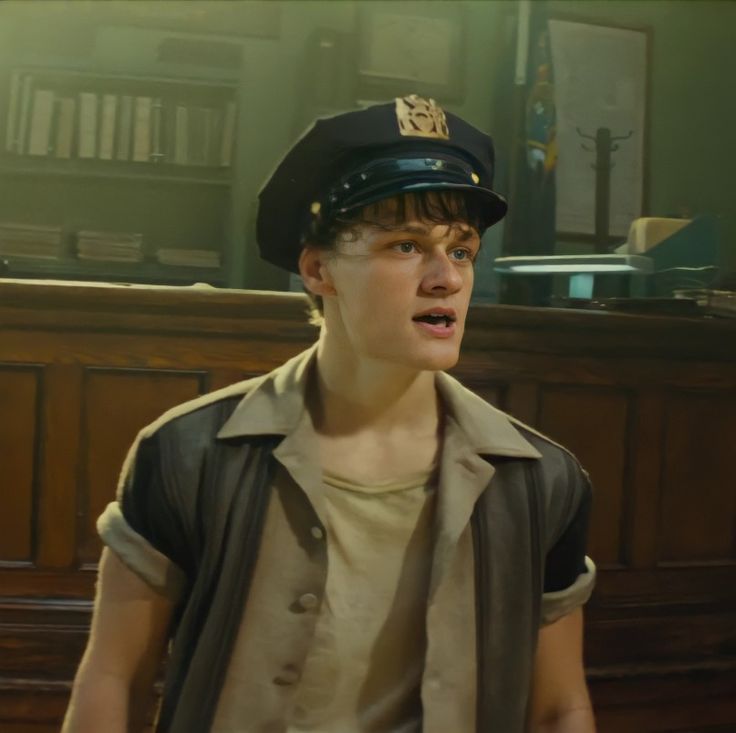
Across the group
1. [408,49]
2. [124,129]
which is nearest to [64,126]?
[124,129]

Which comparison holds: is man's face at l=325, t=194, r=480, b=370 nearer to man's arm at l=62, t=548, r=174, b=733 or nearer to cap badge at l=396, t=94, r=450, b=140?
cap badge at l=396, t=94, r=450, b=140

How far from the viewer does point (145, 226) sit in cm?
327

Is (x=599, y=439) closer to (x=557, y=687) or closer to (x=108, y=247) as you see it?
(x=557, y=687)

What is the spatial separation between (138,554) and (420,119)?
456mm

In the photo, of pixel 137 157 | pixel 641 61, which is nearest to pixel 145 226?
pixel 137 157

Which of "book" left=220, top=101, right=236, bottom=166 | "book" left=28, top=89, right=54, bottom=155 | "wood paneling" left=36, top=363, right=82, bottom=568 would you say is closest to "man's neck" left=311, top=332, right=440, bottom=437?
"wood paneling" left=36, top=363, right=82, bottom=568

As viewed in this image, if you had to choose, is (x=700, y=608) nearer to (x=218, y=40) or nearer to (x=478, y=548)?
(x=478, y=548)

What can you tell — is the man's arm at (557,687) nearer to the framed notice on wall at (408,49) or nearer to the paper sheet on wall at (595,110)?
the paper sheet on wall at (595,110)

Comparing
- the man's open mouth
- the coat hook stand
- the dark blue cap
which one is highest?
the coat hook stand

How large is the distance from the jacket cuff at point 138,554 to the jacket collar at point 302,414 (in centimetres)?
12

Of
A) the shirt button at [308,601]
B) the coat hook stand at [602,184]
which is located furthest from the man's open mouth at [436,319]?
the coat hook stand at [602,184]

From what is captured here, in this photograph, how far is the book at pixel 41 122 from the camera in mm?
3111

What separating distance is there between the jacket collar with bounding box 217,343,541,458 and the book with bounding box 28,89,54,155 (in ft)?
8.49

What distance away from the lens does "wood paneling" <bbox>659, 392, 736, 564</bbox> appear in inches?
66.2
